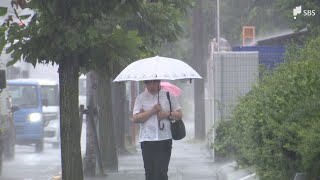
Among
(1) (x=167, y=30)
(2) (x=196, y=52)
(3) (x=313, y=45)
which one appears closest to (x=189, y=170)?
(1) (x=167, y=30)

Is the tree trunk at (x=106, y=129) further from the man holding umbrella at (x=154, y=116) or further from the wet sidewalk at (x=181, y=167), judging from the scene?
the man holding umbrella at (x=154, y=116)

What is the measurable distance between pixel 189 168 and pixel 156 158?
274 inches

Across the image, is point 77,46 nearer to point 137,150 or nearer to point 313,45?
point 313,45

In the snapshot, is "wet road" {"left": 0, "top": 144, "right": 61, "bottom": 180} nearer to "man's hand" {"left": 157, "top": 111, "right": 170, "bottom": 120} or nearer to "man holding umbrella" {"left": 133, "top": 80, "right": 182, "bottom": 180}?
"man holding umbrella" {"left": 133, "top": 80, "right": 182, "bottom": 180}

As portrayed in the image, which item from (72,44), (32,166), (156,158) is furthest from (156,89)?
(32,166)

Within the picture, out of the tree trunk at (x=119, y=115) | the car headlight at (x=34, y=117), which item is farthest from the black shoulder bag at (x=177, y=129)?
the car headlight at (x=34, y=117)

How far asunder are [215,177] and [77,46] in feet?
22.8

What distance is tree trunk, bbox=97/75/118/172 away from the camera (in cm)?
1653

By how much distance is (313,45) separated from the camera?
11148 mm

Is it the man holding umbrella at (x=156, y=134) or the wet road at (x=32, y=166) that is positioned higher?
the man holding umbrella at (x=156, y=134)

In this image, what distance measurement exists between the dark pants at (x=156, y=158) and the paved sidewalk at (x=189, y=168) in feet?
5.76

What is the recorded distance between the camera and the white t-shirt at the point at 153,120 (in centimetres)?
1020

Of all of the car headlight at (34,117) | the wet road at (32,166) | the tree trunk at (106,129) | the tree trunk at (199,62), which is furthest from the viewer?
the tree trunk at (199,62)

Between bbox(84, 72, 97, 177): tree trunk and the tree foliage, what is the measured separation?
5581mm
